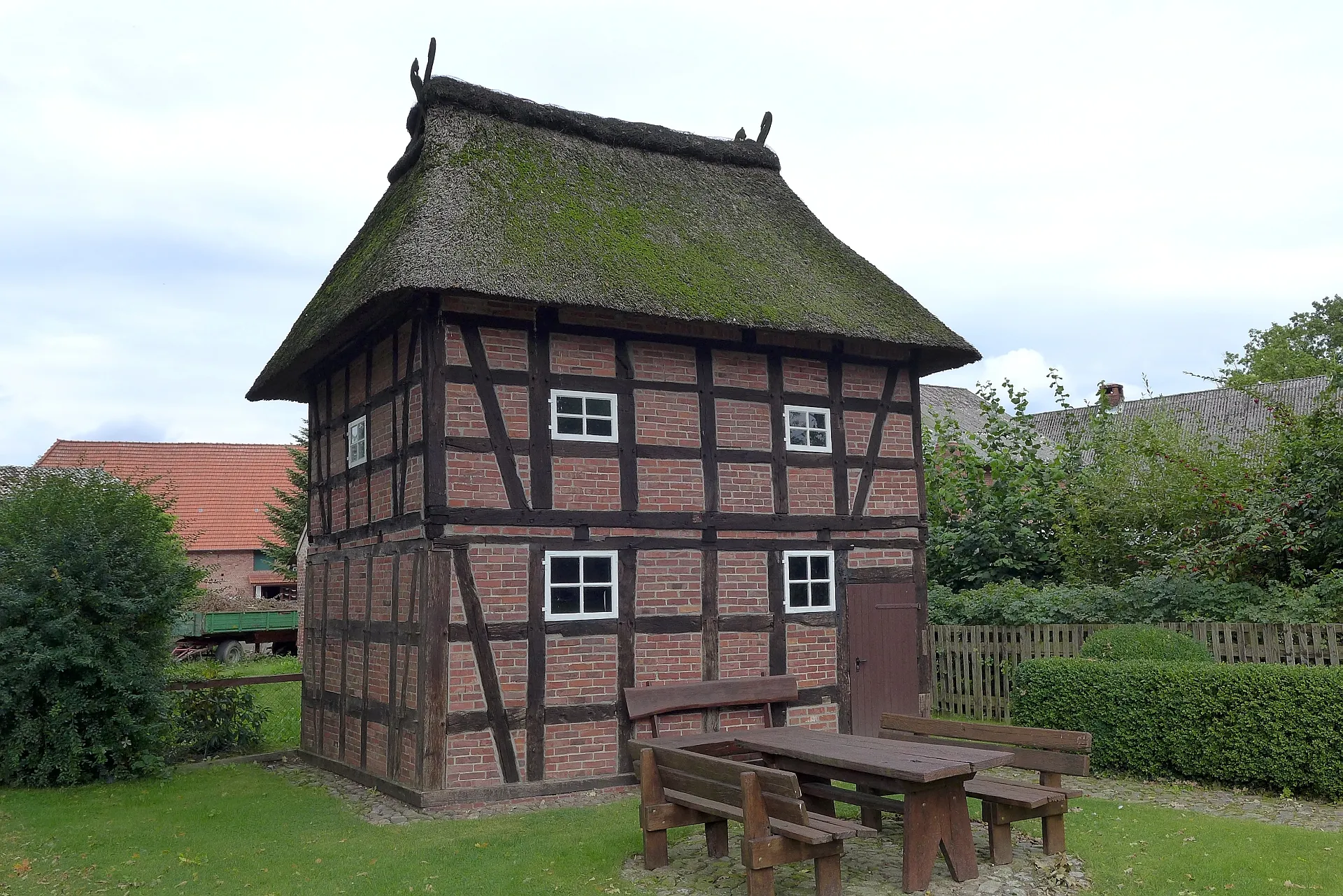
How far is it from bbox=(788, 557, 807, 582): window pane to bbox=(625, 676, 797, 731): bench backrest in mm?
1139

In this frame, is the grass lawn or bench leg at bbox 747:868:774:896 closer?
bench leg at bbox 747:868:774:896

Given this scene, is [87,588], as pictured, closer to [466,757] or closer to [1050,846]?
[466,757]

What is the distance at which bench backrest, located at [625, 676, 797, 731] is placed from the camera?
400 inches

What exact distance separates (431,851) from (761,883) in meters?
2.86

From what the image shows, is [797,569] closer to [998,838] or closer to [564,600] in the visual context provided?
[564,600]

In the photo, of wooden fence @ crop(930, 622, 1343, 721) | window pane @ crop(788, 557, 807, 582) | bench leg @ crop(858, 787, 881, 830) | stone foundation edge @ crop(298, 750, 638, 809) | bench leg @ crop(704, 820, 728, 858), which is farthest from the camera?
window pane @ crop(788, 557, 807, 582)

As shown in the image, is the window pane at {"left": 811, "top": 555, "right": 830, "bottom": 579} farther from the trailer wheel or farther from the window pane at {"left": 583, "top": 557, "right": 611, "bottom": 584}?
the trailer wheel

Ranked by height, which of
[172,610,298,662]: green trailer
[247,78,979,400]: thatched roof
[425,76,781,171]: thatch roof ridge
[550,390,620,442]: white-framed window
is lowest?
[172,610,298,662]: green trailer

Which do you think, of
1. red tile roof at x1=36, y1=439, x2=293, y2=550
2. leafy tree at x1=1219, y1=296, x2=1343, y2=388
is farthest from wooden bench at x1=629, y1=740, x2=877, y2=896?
leafy tree at x1=1219, y1=296, x2=1343, y2=388

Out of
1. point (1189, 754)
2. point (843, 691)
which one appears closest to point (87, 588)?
point (843, 691)

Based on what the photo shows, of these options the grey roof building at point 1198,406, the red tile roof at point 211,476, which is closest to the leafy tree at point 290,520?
the red tile roof at point 211,476

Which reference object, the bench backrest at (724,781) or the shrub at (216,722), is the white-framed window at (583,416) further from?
the shrub at (216,722)

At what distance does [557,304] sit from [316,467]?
5.06m

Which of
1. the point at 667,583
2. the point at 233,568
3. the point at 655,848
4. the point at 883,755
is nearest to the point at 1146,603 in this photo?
the point at 667,583
